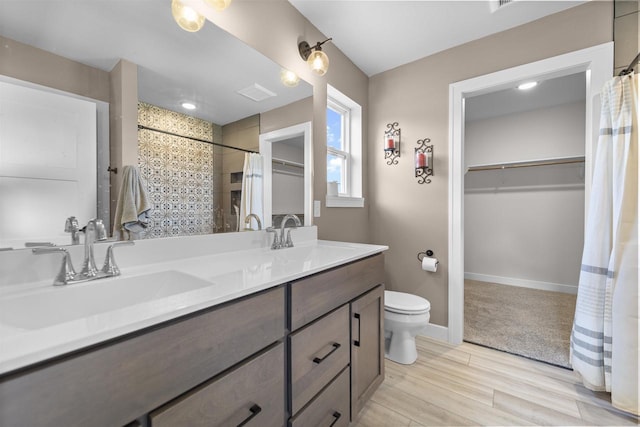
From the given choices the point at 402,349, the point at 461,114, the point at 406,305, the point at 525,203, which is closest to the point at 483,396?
the point at 402,349

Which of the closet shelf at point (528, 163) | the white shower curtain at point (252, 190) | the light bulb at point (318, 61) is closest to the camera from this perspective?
the white shower curtain at point (252, 190)

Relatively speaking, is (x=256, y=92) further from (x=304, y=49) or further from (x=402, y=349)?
(x=402, y=349)

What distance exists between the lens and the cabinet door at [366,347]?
4.26 ft

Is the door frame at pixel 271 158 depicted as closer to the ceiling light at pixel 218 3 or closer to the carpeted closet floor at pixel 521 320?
the ceiling light at pixel 218 3

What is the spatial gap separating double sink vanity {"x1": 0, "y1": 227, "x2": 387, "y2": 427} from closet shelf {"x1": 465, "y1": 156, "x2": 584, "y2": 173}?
3.20m

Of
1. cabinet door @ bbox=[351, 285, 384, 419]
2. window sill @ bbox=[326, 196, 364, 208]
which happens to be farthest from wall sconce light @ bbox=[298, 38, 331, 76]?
cabinet door @ bbox=[351, 285, 384, 419]

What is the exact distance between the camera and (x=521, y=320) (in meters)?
2.52

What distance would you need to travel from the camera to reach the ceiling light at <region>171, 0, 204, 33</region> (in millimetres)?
1128

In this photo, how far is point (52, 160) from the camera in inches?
34.7

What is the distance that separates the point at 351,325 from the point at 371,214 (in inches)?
59.4

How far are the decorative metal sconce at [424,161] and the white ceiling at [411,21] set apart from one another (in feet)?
2.53

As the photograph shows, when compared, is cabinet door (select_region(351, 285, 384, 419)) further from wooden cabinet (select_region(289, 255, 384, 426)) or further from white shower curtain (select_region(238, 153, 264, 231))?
white shower curtain (select_region(238, 153, 264, 231))

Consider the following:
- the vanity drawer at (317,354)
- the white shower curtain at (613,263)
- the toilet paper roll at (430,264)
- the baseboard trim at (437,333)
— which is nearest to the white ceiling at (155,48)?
the vanity drawer at (317,354)

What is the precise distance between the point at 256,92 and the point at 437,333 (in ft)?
7.55
